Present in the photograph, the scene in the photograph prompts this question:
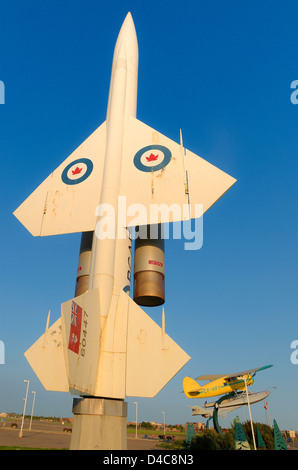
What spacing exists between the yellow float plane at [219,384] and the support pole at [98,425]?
1900cm

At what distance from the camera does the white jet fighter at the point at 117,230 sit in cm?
943

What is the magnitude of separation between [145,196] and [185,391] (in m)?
25.2

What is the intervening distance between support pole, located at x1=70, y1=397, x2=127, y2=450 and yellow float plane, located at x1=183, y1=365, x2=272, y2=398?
19.0 meters

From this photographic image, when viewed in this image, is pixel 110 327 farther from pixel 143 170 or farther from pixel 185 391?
pixel 185 391

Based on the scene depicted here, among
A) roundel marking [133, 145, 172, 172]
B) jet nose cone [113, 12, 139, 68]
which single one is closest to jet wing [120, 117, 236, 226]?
roundel marking [133, 145, 172, 172]

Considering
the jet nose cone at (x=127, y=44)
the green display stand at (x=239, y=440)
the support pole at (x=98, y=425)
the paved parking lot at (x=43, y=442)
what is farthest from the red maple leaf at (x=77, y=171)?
the paved parking lot at (x=43, y=442)

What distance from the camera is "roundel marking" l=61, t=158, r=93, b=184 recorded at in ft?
47.0

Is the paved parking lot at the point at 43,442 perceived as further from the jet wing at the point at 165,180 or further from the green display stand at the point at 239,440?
the jet wing at the point at 165,180

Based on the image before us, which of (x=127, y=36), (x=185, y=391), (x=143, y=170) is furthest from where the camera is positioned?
(x=185, y=391)

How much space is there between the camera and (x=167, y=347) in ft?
32.7

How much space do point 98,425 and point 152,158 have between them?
963cm

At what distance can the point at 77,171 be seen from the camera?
14.6 m

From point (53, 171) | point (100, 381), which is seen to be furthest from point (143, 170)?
point (100, 381)

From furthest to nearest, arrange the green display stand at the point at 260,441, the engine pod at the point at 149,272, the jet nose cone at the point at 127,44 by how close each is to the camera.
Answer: the green display stand at the point at 260,441 < the jet nose cone at the point at 127,44 < the engine pod at the point at 149,272
